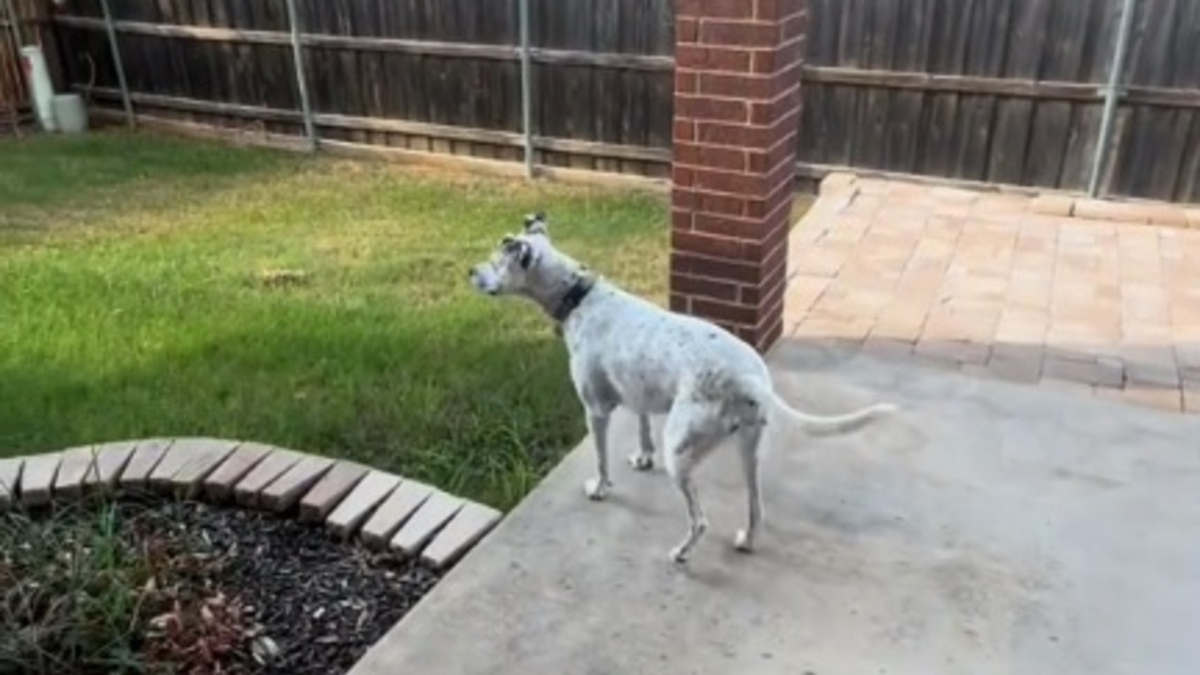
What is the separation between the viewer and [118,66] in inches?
336

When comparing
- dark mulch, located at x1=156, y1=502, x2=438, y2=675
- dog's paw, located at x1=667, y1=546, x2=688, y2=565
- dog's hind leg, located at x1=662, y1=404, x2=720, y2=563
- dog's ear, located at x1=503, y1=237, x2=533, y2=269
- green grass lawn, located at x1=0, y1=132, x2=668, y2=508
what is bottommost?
green grass lawn, located at x1=0, y1=132, x2=668, y2=508

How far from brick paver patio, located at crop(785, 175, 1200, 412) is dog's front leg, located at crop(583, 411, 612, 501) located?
1248 millimetres

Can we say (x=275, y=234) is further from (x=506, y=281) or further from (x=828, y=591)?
(x=828, y=591)

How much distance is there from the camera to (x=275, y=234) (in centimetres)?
581

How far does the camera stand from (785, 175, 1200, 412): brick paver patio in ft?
11.4

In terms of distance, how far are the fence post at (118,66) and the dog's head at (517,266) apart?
741 cm

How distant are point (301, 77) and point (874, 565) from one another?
653 cm

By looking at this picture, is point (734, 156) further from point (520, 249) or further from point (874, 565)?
point (874, 565)

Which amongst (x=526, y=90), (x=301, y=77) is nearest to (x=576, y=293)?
(x=526, y=90)

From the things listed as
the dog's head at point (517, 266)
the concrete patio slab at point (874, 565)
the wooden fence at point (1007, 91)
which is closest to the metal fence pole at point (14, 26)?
the wooden fence at point (1007, 91)

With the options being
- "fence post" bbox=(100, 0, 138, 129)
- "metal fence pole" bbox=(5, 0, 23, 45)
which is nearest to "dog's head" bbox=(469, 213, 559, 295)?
"fence post" bbox=(100, 0, 138, 129)

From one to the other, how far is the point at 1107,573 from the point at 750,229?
1.39m

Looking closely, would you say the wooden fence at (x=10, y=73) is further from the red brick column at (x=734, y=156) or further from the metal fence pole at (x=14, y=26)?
the red brick column at (x=734, y=156)

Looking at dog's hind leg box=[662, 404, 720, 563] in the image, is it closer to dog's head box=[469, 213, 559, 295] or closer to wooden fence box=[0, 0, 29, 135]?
dog's head box=[469, 213, 559, 295]
